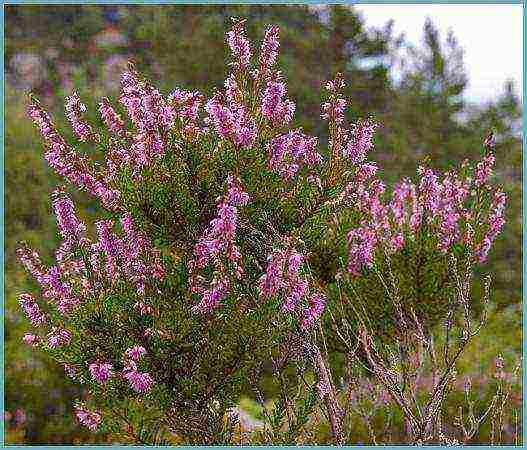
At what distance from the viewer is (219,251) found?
3.74 m

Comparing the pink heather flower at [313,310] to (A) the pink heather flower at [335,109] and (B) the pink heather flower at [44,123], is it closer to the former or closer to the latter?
(A) the pink heather flower at [335,109]

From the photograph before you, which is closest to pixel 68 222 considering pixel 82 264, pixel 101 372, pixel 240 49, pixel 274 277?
pixel 82 264

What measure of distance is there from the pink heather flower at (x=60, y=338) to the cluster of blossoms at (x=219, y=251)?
676mm

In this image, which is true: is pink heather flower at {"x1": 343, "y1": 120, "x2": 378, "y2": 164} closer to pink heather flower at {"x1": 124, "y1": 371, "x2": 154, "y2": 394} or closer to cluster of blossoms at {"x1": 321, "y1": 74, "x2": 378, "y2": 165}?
cluster of blossoms at {"x1": 321, "y1": 74, "x2": 378, "y2": 165}

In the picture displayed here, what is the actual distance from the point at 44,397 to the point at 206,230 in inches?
260

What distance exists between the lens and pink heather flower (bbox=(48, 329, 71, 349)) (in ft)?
13.0

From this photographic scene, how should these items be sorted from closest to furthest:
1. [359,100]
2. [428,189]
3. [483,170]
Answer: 1. [483,170]
2. [428,189]
3. [359,100]

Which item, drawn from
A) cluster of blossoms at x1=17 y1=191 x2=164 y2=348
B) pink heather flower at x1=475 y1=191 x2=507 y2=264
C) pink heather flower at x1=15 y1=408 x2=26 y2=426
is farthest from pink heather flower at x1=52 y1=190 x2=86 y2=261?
pink heather flower at x1=15 y1=408 x2=26 y2=426

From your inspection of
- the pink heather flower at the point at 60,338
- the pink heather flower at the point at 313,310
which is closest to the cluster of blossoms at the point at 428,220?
the pink heather flower at the point at 313,310

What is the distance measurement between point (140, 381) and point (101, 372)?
0.21 metres

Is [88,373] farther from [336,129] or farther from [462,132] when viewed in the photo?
[462,132]

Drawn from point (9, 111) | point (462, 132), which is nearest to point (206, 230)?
point (462, 132)

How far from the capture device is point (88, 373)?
401cm

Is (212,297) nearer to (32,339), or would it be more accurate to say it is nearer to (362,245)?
(32,339)
